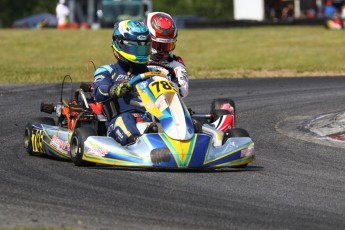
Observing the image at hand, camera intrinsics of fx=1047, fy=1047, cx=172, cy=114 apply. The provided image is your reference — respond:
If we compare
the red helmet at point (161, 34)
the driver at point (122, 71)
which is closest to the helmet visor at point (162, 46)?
the red helmet at point (161, 34)

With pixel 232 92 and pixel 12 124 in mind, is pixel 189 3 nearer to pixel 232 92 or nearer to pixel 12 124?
pixel 232 92

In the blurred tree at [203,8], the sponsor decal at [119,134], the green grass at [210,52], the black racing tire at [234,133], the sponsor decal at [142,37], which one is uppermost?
the sponsor decal at [142,37]

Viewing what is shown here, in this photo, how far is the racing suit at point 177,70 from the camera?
10786mm

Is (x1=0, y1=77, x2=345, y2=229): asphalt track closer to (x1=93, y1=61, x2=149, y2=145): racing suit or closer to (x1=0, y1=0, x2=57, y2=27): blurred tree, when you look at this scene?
(x1=93, y1=61, x2=149, y2=145): racing suit

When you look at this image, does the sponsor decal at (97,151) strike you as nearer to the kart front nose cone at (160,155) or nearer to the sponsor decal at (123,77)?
the kart front nose cone at (160,155)

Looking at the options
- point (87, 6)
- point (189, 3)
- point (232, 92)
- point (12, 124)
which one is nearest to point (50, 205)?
point (12, 124)

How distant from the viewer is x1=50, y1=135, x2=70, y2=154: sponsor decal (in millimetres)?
9633

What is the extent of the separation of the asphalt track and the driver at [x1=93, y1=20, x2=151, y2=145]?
0.73m

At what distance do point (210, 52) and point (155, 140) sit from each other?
20341mm

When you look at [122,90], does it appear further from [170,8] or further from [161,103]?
[170,8]

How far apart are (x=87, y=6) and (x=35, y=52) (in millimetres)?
24001

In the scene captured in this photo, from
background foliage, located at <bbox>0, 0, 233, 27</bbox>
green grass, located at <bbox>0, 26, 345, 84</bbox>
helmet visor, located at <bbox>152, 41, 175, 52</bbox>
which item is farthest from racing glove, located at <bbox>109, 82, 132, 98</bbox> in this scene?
background foliage, located at <bbox>0, 0, 233, 27</bbox>

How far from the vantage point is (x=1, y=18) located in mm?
69438

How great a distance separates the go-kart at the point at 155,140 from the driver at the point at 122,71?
0.36 ft
